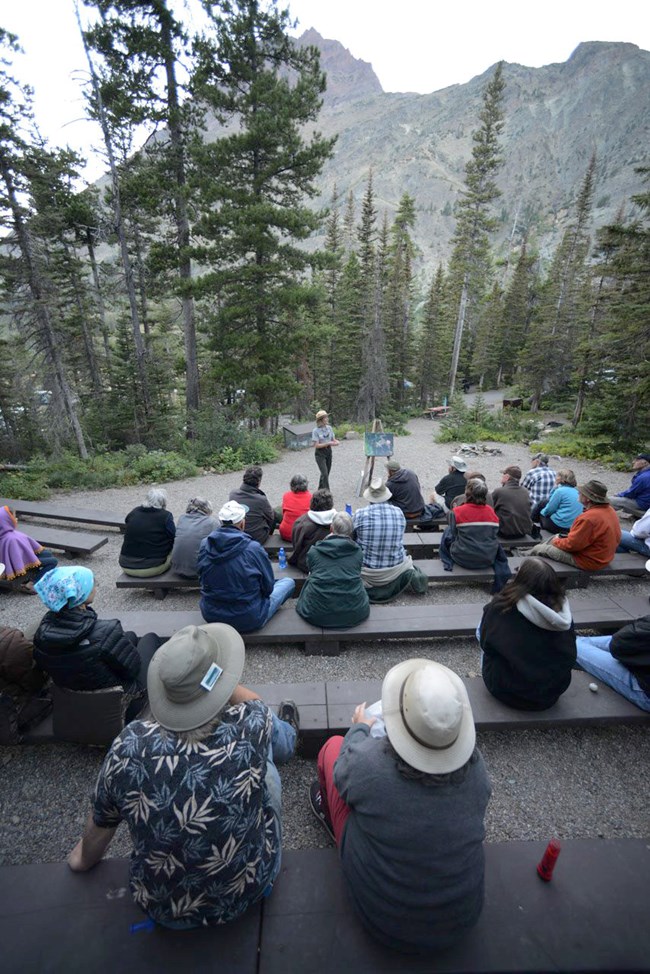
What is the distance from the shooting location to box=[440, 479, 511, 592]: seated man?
508 centimetres

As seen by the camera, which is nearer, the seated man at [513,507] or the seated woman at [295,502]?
the seated woman at [295,502]

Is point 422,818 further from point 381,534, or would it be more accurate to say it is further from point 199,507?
point 199,507

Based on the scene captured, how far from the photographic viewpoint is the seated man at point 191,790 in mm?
1593

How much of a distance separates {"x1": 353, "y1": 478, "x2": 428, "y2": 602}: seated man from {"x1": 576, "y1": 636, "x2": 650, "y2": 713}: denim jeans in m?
1.87

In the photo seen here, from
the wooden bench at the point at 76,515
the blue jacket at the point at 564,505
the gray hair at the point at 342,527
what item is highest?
the gray hair at the point at 342,527

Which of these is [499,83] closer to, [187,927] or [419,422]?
[419,422]

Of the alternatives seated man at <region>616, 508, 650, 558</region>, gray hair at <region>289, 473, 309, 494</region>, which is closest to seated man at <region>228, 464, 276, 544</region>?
gray hair at <region>289, 473, 309, 494</region>

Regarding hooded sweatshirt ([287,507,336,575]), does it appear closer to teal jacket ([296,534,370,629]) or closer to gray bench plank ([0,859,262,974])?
teal jacket ([296,534,370,629])

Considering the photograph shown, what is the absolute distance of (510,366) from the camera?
40.9m

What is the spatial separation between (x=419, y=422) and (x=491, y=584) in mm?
23734

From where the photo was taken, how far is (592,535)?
16.8 feet

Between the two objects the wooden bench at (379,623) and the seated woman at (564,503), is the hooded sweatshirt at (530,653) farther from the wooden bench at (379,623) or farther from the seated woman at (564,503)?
the seated woman at (564,503)

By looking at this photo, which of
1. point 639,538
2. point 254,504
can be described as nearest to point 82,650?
point 254,504

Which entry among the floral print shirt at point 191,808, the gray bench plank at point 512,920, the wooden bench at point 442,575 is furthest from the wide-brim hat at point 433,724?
the wooden bench at point 442,575
